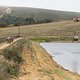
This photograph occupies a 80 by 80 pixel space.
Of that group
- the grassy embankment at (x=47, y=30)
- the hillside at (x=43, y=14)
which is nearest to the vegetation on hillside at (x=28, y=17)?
the hillside at (x=43, y=14)

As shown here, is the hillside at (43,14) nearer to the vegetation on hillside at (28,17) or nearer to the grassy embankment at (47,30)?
the vegetation on hillside at (28,17)

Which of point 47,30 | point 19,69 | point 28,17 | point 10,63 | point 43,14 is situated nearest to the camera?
point 10,63

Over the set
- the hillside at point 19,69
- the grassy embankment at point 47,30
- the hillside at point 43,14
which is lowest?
the hillside at point 43,14

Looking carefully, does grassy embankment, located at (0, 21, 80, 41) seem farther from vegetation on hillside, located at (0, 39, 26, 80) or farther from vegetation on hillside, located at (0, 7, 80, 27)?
vegetation on hillside, located at (0, 39, 26, 80)

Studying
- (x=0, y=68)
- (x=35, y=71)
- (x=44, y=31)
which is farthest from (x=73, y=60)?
(x=44, y=31)

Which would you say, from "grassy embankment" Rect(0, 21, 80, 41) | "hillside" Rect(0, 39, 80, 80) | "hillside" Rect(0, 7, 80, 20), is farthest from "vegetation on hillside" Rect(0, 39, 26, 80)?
"hillside" Rect(0, 7, 80, 20)

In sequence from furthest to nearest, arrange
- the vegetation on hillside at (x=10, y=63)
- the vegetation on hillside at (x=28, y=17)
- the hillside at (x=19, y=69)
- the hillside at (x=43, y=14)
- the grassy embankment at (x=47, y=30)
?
the hillside at (x=43, y=14) → the vegetation on hillside at (x=28, y=17) → the grassy embankment at (x=47, y=30) → the hillside at (x=19, y=69) → the vegetation on hillside at (x=10, y=63)

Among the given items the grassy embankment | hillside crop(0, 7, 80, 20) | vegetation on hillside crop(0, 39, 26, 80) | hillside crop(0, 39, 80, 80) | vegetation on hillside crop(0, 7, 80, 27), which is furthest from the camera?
hillside crop(0, 7, 80, 20)

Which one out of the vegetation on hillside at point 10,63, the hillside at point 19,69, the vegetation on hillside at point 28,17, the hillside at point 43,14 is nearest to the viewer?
the vegetation on hillside at point 10,63

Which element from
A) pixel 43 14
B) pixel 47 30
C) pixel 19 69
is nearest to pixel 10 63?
pixel 19 69

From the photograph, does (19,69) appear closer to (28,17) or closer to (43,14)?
(28,17)

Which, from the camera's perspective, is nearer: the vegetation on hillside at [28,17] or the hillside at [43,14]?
the vegetation on hillside at [28,17]

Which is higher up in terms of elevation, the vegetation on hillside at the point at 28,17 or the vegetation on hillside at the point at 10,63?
the vegetation on hillside at the point at 10,63

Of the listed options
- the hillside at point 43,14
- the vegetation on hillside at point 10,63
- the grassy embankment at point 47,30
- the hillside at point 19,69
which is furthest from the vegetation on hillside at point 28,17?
the vegetation on hillside at point 10,63
